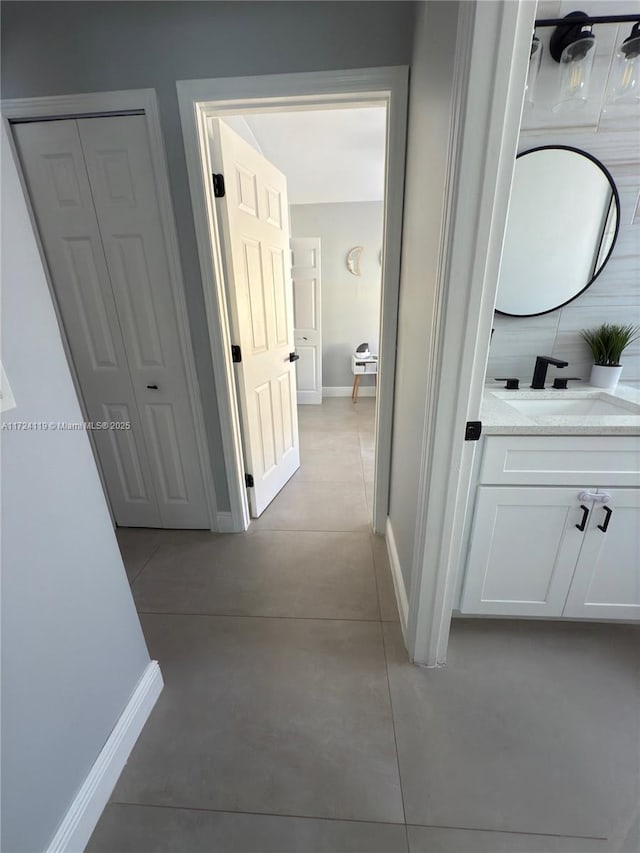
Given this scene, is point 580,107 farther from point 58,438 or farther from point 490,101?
point 58,438

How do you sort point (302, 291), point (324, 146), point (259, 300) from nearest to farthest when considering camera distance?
1. point (259, 300)
2. point (324, 146)
3. point (302, 291)

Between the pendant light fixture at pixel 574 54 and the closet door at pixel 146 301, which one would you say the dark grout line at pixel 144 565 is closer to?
the closet door at pixel 146 301

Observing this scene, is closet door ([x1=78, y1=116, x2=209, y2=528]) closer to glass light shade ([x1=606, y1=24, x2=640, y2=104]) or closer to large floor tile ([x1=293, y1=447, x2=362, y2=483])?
large floor tile ([x1=293, y1=447, x2=362, y2=483])

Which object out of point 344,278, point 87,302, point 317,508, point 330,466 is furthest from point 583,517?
point 344,278

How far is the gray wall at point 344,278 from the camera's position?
13.9ft

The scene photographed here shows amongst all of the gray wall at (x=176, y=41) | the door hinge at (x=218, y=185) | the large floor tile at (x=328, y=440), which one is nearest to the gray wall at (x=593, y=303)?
the gray wall at (x=176, y=41)

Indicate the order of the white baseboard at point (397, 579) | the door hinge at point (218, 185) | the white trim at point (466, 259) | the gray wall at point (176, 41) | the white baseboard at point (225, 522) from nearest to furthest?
the white trim at point (466, 259)
the gray wall at point (176, 41)
the white baseboard at point (397, 579)
the door hinge at point (218, 185)
the white baseboard at point (225, 522)

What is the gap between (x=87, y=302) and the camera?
1682mm

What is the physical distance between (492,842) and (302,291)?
428cm

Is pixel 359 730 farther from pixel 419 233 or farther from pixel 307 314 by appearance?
pixel 307 314

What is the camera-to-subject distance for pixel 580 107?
132 cm

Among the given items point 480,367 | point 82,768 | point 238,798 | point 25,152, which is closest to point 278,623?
point 238,798

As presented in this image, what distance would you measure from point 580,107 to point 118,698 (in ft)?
8.72

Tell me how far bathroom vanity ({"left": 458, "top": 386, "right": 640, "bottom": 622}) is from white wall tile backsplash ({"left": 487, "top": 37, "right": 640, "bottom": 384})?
339 mm
